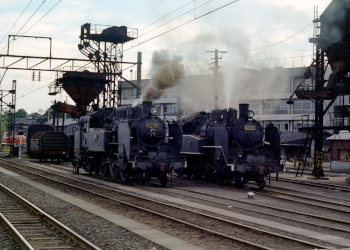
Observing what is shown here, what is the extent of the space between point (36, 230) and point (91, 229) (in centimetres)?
121

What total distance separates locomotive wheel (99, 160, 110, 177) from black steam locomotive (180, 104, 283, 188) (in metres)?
5.01

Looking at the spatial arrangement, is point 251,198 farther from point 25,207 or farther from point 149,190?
point 25,207

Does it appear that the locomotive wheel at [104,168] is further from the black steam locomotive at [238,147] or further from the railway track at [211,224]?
the railway track at [211,224]

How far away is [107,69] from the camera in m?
44.8

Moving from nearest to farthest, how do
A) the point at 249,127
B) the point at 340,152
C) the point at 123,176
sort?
the point at 249,127
the point at 123,176
the point at 340,152

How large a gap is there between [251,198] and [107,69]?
1158 inches

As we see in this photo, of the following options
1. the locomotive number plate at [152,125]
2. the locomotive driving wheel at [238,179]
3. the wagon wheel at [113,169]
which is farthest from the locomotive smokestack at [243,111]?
the wagon wheel at [113,169]

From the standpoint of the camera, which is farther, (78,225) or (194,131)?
(194,131)

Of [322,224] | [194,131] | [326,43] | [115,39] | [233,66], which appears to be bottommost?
[322,224]

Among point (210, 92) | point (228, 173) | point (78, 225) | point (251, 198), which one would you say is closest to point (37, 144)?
point (210, 92)

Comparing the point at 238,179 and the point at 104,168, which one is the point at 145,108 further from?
the point at 104,168

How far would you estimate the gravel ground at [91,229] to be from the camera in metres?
9.68

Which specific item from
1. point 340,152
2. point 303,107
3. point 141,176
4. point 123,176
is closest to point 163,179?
point 141,176

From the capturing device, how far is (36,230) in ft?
36.1
